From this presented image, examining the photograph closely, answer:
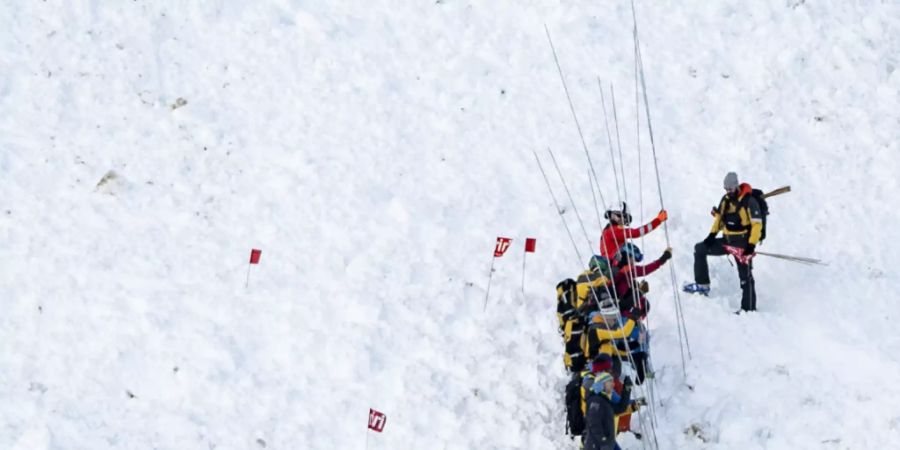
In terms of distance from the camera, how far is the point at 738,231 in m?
11.7

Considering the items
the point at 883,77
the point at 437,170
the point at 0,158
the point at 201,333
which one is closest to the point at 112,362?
the point at 201,333

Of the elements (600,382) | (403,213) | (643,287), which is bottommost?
(600,382)

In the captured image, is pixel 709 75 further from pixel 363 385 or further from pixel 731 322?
pixel 363 385

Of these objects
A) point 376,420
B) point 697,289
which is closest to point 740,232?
point 697,289

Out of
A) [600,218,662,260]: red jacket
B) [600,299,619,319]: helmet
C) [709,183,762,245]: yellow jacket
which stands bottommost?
[600,299,619,319]: helmet

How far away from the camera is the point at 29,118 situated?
1433cm

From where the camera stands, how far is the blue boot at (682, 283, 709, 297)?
1207 centimetres

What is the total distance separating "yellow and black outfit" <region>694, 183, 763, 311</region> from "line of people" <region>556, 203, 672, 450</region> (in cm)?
112

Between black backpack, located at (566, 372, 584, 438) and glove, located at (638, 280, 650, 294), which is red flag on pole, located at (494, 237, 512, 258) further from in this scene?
black backpack, located at (566, 372, 584, 438)

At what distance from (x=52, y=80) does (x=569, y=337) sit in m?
9.72

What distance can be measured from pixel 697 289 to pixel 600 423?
3.89 meters

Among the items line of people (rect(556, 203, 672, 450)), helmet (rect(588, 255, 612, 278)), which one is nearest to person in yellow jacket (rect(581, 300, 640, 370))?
line of people (rect(556, 203, 672, 450))

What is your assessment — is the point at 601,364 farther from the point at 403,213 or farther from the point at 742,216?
the point at 403,213

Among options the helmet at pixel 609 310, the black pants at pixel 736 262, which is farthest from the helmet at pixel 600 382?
the black pants at pixel 736 262
